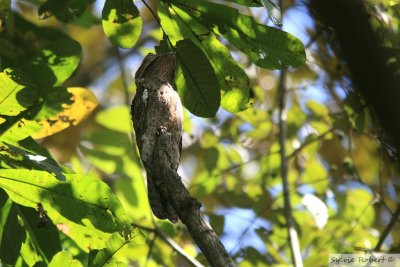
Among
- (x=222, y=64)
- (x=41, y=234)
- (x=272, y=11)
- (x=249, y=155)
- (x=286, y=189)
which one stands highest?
(x=272, y=11)

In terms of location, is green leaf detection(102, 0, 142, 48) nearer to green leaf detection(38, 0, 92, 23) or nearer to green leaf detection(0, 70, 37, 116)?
green leaf detection(38, 0, 92, 23)

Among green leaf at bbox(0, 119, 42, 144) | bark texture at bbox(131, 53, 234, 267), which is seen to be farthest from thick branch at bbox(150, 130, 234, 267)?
green leaf at bbox(0, 119, 42, 144)

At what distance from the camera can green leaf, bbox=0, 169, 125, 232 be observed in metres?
2.00

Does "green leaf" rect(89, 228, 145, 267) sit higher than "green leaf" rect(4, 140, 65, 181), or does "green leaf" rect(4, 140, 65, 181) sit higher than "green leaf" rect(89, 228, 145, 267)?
"green leaf" rect(4, 140, 65, 181)

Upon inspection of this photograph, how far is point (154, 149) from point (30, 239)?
724 millimetres

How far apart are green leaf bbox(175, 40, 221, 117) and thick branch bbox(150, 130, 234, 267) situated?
0.37m

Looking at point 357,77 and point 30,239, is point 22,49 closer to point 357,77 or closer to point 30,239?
point 30,239

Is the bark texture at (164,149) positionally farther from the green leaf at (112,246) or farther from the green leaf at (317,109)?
the green leaf at (317,109)

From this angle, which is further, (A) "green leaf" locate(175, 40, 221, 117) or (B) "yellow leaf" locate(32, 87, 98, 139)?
(B) "yellow leaf" locate(32, 87, 98, 139)

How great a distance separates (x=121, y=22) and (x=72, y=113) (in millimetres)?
443

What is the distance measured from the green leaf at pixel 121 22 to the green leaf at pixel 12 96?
1.26ft

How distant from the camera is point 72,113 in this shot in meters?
2.53

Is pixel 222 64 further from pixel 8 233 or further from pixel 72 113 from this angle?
pixel 8 233

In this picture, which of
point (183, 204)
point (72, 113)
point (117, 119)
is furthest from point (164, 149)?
point (117, 119)
